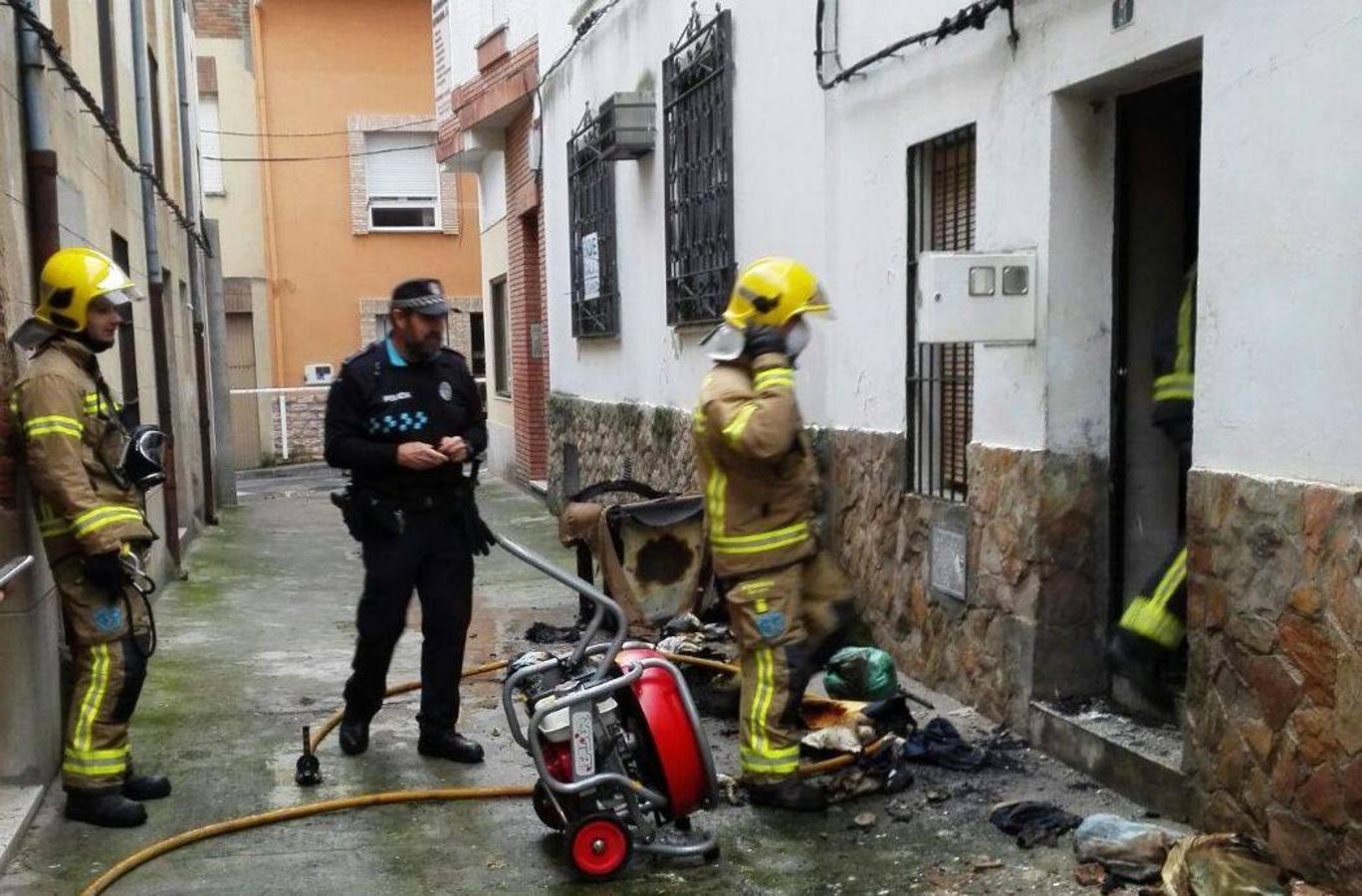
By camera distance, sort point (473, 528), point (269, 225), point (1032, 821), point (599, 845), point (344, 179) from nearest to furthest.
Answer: point (599, 845)
point (1032, 821)
point (473, 528)
point (269, 225)
point (344, 179)

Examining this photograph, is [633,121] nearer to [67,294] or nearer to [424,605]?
[424,605]

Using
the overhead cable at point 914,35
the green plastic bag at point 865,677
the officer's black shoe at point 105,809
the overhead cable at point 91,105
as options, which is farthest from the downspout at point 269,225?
the officer's black shoe at point 105,809

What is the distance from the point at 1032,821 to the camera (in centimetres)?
431

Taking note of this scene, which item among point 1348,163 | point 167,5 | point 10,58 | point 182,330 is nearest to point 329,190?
point 167,5

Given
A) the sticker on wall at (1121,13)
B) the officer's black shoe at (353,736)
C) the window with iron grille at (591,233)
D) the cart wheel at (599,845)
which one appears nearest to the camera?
the cart wheel at (599,845)

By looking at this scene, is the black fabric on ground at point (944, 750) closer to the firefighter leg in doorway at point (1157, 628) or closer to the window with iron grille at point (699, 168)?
the firefighter leg in doorway at point (1157, 628)

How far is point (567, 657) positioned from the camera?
428 cm

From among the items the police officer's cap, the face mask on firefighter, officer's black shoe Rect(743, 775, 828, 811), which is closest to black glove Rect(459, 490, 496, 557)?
the police officer's cap

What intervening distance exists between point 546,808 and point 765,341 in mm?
1654

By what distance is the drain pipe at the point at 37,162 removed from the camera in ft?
17.6

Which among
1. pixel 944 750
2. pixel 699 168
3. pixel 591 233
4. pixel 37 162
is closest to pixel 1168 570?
pixel 944 750

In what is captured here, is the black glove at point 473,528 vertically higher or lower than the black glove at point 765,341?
lower

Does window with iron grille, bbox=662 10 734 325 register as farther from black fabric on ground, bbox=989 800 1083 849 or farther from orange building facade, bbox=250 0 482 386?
orange building facade, bbox=250 0 482 386

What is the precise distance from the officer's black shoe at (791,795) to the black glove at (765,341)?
4.74 ft
